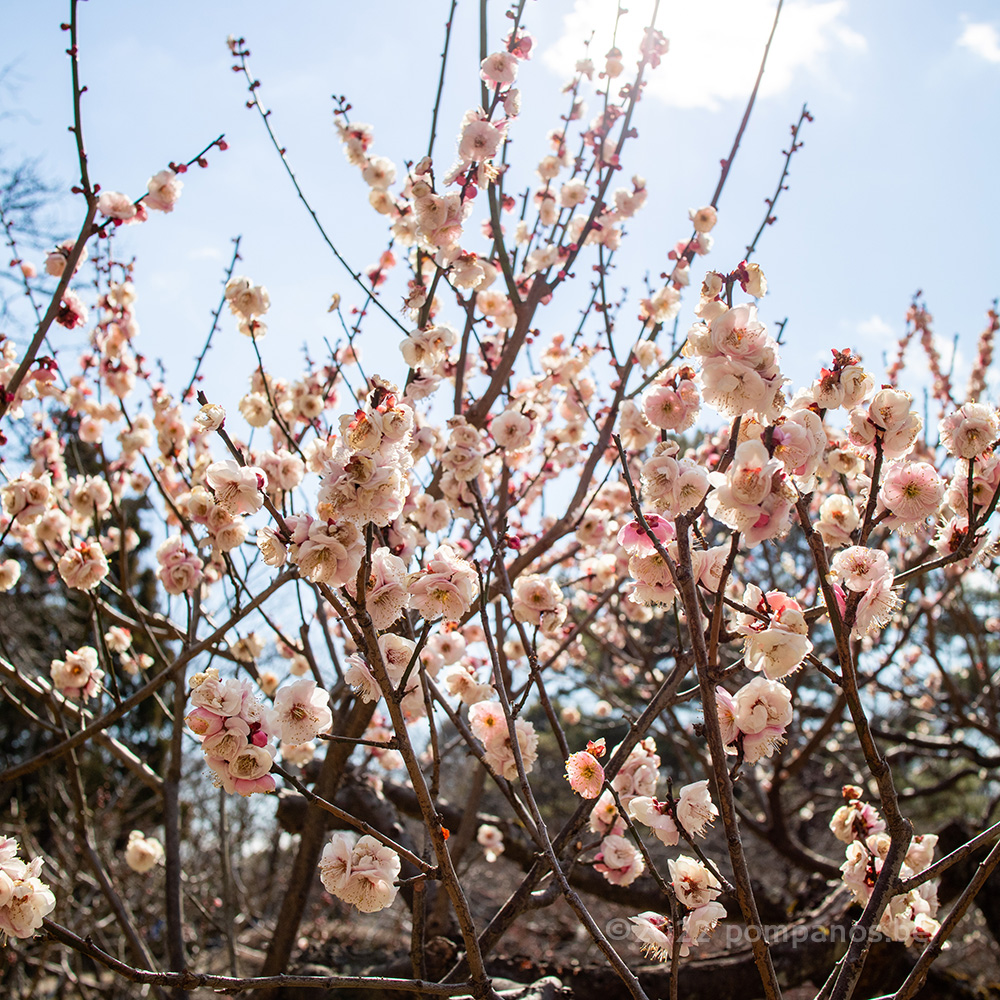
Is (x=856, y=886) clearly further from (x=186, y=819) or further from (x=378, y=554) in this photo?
(x=186, y=819)

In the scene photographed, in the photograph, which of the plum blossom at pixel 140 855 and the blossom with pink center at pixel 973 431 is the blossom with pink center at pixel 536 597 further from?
the plum blossom at pixel 140 855

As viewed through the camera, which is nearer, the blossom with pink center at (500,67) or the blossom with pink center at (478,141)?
the blossom with pink center at (478,141)

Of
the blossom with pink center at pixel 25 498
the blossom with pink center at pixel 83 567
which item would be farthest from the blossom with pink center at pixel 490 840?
the blossom with pink center at pixel 25 498

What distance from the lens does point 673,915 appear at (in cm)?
164

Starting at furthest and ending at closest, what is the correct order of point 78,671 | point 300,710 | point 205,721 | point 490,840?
point 490,840, point 78,671, point 300,710, point 205,721

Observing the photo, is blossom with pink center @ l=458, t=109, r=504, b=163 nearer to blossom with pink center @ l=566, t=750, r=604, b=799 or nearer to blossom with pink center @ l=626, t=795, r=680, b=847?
blossom with pink center @ l=566, t=750, r=604, b=799

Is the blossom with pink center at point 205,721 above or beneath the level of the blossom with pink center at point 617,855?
above

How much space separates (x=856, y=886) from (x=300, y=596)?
2.23 metres

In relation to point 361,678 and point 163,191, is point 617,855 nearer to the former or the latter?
point 361,678

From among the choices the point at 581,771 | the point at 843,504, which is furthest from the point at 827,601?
the point at 581,771

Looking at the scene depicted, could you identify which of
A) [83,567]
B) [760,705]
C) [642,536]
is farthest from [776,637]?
[83,567]

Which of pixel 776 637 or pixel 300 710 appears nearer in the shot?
pixel 776 637

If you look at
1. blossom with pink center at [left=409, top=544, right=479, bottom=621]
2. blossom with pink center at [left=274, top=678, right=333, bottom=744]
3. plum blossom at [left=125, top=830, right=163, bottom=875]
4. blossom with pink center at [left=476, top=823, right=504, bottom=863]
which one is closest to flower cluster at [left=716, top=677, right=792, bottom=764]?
blossom with pink center at [left=409, top=544, right=479, bottom=621]

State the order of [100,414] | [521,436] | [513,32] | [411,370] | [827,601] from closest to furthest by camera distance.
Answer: [827,601], [411,370], [513,32], [521,436], [100,414]
